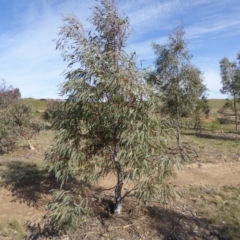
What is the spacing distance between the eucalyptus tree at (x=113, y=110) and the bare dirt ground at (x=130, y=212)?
1044 mm

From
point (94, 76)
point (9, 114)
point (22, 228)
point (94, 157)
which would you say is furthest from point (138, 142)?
point (9, 114)

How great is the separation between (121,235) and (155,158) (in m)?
1.97

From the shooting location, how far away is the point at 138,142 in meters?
6.54

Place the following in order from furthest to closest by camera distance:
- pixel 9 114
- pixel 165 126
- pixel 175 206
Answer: pixel 9 114 → pixel 175 206 → pixel 165 126

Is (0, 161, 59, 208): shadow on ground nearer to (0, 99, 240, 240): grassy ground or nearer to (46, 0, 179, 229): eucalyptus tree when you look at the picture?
(0, 99, 240, 240): grassy ground

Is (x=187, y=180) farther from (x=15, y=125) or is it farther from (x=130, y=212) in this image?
(x=15, y=125)

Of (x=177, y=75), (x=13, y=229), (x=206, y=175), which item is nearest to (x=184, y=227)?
(x=13, y=229)

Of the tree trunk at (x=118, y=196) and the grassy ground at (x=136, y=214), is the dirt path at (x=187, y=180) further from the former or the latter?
the tree trunk at (x=118, y=196)

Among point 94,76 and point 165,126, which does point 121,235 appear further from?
point 94,76

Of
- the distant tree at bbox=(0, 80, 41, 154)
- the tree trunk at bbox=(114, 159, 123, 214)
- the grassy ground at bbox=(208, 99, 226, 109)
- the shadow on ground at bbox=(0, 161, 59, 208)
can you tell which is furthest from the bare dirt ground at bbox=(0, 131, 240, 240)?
the grassy ground at bbox=(208, 99, 226, 109)

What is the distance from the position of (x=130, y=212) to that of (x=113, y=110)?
2993 mm

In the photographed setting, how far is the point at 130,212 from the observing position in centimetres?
769

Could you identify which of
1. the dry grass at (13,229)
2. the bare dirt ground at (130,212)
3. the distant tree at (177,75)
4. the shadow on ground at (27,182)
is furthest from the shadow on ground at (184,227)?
the distant tree at (177,75)

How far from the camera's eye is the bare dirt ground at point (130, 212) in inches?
272
